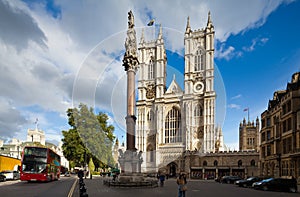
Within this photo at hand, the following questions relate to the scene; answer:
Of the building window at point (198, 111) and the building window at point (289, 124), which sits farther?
the building window at point (198, 111)

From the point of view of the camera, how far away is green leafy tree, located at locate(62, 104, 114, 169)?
53062 mm

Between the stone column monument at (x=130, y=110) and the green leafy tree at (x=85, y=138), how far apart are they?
88.4 ft

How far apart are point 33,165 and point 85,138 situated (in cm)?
2530

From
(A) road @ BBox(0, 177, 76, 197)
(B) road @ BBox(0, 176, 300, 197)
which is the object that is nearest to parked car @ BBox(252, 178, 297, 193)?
(B) road @ BBox(0, 176, 300, 197)

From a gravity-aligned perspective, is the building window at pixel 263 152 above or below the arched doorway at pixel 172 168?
above

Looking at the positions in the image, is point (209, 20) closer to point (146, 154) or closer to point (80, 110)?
point (146, 154)

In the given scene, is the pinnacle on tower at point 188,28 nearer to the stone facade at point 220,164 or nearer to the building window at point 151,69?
the building window at point 151,69

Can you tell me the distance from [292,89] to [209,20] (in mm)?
49579

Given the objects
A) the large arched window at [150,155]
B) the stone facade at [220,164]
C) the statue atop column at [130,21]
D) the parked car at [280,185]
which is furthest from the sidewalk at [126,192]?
the large arched window at [150,155]

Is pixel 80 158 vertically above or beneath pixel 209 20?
beneath

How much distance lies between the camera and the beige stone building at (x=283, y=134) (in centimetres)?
3484

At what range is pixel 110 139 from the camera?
192 ft

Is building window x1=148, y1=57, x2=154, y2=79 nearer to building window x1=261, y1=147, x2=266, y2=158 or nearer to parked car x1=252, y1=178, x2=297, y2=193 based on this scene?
building window x1=261, y1=147, x2=266, y2=158

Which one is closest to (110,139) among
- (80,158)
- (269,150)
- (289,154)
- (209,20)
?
(80,158)
